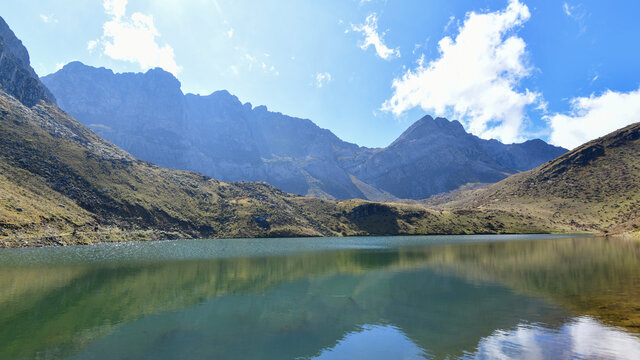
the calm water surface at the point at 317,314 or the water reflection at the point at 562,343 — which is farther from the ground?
the water reflection at the point at 562,343

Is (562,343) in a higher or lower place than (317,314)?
higher

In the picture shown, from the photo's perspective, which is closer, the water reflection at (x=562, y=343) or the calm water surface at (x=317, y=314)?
the water reflection at (x=562, y=343)

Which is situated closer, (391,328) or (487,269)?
(391,328)

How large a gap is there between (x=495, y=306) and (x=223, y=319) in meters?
34.2

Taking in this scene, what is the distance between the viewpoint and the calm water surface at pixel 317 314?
28016 mm

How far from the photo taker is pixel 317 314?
4006cm

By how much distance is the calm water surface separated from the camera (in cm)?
2802

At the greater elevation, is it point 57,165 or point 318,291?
point 57,165

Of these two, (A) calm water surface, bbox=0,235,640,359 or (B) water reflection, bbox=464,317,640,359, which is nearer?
(B) water reflection, bbox=464,317,640,359

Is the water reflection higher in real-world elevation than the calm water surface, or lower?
higher

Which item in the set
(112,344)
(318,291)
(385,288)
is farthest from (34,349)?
(385,288)

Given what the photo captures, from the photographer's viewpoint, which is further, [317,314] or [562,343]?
[317,314]

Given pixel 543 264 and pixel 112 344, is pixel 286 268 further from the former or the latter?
pixel 543 264

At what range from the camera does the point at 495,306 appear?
42.4m
